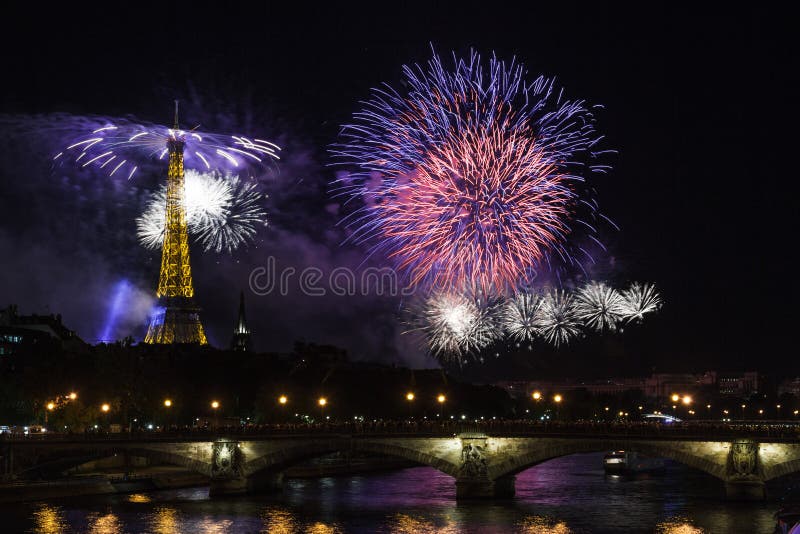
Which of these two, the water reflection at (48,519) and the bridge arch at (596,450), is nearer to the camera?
the water reflection at (48,519)

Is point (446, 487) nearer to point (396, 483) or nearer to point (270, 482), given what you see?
point (396, 483)

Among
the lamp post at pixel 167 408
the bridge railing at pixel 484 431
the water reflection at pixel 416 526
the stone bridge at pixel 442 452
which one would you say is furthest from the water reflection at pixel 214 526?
the lamp post at pixel 167 408

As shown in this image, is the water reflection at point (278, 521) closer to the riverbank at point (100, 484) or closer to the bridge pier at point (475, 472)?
the bridge pier at point (475, 472)

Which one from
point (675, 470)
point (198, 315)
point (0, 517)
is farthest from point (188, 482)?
point (198, 315)

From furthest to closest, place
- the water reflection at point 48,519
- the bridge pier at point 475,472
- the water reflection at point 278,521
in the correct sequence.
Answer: the bridge pier at point 475,472 → the water reflection at point 278,521 → the water reflection at point 48,519

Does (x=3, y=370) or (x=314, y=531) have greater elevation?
(x=3, y=370)

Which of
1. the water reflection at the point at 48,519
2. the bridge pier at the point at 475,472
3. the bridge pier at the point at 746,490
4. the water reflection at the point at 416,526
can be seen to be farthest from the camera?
the bridge pier at the point at 475,472

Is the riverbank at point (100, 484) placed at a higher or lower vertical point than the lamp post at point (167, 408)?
lower

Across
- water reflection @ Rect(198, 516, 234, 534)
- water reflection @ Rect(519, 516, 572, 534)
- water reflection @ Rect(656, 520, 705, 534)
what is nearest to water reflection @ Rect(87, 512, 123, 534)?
water reflection @ Rect(198, 516, 234, 534)
